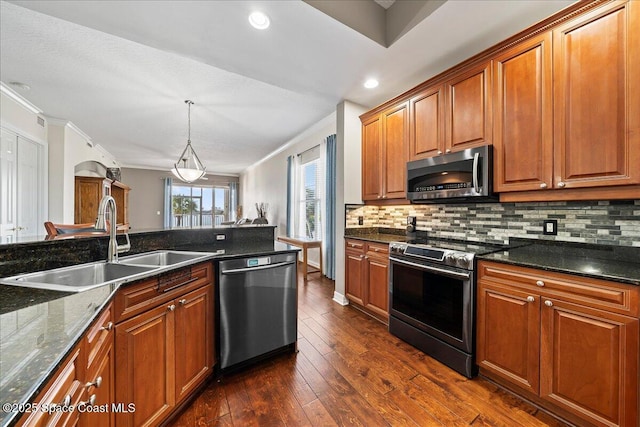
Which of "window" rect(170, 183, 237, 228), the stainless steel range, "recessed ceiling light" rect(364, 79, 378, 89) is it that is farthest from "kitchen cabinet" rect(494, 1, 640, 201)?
"window" rect(170, 183, 237, 228)

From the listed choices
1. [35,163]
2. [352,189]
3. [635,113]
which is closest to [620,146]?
[635,113]

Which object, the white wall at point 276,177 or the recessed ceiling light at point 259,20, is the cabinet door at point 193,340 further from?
the white wall at point 276,177

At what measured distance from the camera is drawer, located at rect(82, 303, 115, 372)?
819mm

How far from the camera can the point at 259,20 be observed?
1775 millimetres

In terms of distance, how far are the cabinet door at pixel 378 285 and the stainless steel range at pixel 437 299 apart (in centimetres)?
13

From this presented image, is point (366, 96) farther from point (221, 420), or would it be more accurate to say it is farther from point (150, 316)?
point (221, 420)

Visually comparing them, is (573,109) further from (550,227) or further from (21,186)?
(21,186)

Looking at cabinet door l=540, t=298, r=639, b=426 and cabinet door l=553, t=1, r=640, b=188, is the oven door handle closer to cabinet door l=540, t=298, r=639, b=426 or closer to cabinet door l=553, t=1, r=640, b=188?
cabinet door l=540, t=298, r=639, b=426

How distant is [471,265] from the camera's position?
1.79 m

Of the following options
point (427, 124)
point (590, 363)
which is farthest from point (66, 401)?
point (427, 124)

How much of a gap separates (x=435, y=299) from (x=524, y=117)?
155cm

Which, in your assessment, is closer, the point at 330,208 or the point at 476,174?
the point at 476,174

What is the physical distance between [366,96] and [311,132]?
82.5 inches

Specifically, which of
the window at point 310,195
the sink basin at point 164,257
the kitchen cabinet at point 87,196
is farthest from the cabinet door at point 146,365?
the kitchen cabinet at point 87,196
